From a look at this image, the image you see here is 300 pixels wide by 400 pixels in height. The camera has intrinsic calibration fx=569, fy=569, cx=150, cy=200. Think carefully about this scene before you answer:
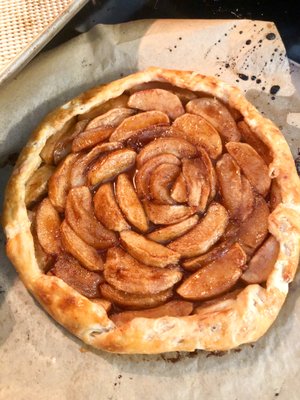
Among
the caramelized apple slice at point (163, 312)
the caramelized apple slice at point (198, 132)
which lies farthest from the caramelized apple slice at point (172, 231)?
the caramelized apple slice at point (198, 132)

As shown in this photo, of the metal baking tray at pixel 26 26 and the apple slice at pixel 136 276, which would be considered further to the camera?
the metal baking tray at pixel 26 26

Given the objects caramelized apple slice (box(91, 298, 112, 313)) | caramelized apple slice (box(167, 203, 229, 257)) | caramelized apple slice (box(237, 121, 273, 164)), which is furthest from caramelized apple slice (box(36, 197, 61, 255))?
caramelized apple slice (box(237, 121, 273, 164))

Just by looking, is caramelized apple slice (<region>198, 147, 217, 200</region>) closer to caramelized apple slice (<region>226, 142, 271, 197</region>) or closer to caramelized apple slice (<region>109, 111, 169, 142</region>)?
caramelized apple slice (<region>226, 142, 271, 197</region>)

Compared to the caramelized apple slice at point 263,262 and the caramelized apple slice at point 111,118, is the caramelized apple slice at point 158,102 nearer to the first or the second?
the caramelized apple slice at point 111,118

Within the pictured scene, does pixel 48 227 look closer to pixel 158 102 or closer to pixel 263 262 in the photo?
pixel 158 102

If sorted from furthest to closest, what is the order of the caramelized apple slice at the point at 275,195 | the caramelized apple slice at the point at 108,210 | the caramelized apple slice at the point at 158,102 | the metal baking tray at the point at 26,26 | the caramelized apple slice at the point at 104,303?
1. the caramelized apple slice at the point at 158,102
2. the metal baking tray at the point at 26,26
3. the caramelized apple slice at the point at 275,195
4. the caramelized apple slice at the point at 108,210
5. the caramelized apple slice at the point at 104,303
